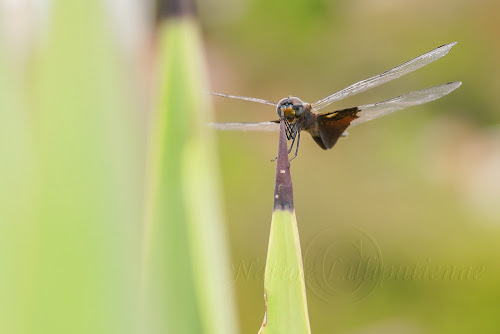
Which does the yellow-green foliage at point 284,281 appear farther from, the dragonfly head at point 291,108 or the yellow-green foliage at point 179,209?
the dragonfly head at point 291,108

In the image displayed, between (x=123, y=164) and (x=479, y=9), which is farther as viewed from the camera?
(x=479, y=9)

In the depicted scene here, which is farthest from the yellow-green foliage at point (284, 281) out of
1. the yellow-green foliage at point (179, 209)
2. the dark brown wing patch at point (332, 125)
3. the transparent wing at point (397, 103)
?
the transparent wing at point (397, 103)

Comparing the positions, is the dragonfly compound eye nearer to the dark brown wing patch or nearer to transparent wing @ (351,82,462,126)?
the dark brown wing patch

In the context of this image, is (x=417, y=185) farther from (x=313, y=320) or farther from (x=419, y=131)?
(x=313, y=320)

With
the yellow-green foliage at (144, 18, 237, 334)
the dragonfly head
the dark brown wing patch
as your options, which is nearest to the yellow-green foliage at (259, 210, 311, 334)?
the yellow-green foliage at (144, 18, 237, 334)

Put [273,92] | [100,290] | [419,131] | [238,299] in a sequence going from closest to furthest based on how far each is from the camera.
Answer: [100,290]
[238,299]
[419,131]
[273,92]

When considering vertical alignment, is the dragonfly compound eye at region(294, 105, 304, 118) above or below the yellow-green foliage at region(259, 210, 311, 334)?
above

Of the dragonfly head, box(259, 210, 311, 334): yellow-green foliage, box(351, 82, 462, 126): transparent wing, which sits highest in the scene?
box(351, 82, 462, 126): transparent wing

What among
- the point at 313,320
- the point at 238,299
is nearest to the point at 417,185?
the point at 313,320
